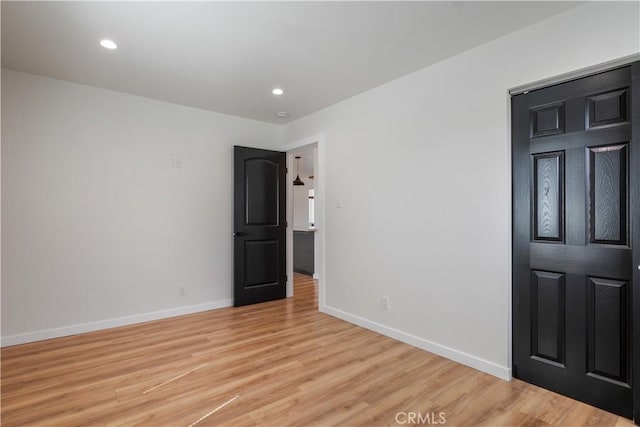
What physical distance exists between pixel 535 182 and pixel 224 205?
3483 millimetres

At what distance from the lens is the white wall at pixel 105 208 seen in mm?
3078

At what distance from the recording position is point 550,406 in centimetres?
204

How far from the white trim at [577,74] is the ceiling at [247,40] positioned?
41 cm

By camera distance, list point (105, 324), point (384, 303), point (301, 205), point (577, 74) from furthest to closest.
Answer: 1. point (301, 205)
2. point (105, 324)
3. point (384, 303)
4. point (577, 74)

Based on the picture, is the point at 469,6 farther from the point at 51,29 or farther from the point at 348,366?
the point at 51,29

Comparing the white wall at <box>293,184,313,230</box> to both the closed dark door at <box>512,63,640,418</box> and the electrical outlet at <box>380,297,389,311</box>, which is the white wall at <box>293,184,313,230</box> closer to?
the electrical outlet at <box>380,297,389,311</box>

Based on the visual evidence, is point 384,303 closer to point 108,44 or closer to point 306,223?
point 108,44

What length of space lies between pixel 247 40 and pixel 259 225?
255 cm

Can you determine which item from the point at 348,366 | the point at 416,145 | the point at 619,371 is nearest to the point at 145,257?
the point at 348,366

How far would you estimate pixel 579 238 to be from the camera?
6.91 feet

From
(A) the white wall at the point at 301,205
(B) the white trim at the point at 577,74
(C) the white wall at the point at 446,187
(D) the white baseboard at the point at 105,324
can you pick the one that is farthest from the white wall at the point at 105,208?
(A) the white wall at the point at 301,205

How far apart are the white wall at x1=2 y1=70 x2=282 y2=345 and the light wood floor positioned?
42 centimetres

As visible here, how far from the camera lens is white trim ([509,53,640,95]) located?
6.30ft

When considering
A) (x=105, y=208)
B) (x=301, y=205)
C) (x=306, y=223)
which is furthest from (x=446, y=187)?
(x=306, y=223)
